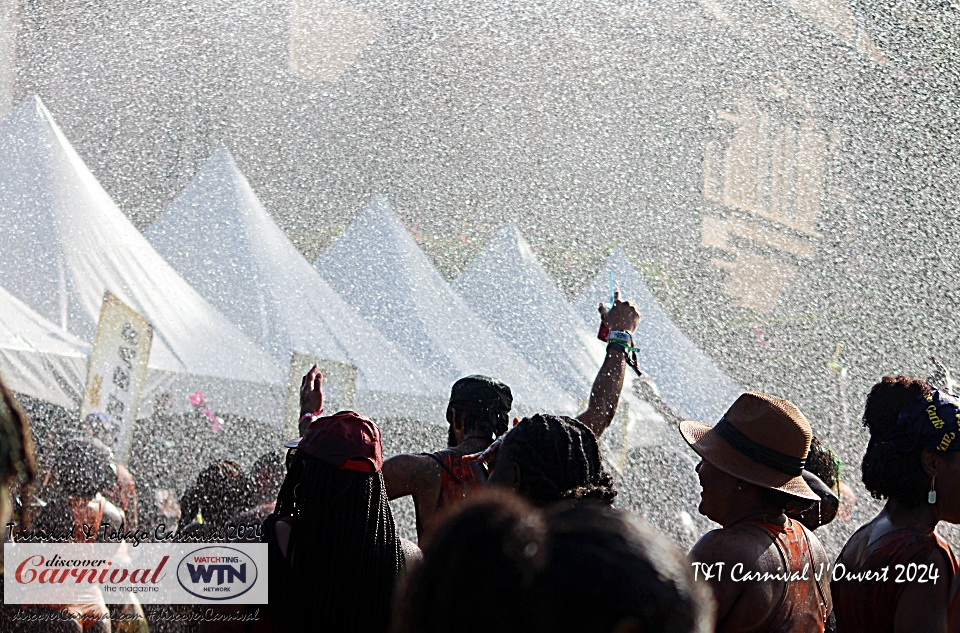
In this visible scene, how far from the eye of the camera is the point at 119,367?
169 inches

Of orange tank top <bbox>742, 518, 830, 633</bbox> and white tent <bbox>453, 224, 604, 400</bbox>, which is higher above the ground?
white tent <bbox>453, 224, 604, 400</bbox>

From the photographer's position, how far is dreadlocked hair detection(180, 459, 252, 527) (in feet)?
8.58

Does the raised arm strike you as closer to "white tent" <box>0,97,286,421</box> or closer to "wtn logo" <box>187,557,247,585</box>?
"wtn logo" <box>187,557,247,585</box>

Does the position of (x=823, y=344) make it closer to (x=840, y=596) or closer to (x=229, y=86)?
(x=229, y=86)

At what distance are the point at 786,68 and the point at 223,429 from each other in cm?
751

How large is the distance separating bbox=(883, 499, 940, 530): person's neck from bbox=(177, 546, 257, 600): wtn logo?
1298 millimetres

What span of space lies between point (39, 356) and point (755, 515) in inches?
159

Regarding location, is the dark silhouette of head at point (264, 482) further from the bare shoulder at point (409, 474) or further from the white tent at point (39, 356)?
the white tent at point (39, 356)

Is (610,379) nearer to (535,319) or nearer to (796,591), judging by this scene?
(796,591)

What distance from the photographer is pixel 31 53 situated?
22.4 ft

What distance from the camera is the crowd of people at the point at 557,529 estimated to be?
69cm

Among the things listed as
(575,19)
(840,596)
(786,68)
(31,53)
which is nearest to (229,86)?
(31,53)

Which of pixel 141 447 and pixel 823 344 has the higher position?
pixel 823 344

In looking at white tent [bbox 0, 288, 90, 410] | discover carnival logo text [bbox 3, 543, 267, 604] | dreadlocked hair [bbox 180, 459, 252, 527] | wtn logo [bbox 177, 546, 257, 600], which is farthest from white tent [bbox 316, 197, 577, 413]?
wtn logo [bbox 177, 546, 257, 600]
